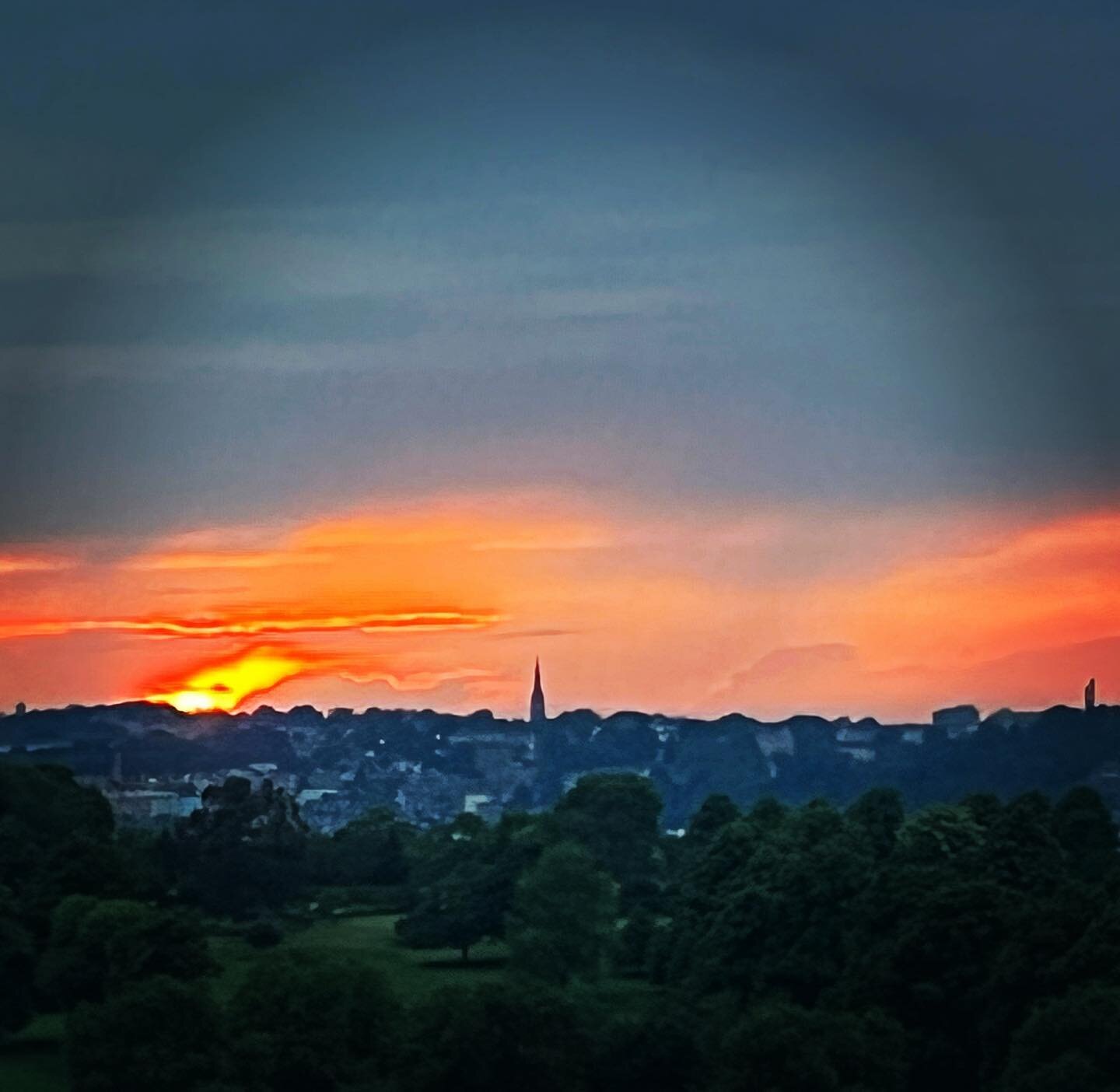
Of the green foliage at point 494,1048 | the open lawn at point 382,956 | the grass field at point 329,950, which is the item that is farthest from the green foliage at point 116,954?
the green foliage at point 494,1048

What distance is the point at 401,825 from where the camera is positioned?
12362cm

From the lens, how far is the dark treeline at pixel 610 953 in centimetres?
5094

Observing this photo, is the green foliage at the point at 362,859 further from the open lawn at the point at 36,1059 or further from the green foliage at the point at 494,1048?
the green foliage at the point at 494,1048

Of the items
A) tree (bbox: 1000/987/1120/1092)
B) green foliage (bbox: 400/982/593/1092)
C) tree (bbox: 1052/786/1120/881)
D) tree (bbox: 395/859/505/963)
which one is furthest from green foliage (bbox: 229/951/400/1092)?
tree (bbox: 395/859/505/963)

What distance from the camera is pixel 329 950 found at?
74688 mm

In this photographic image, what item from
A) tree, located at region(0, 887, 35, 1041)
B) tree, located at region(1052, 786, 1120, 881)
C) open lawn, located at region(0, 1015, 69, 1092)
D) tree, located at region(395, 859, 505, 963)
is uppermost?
tree, located at region(1052, 786, 1120, 881)

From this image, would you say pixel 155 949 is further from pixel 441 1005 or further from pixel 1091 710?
pixel 1091 710

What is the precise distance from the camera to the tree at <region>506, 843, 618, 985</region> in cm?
7406

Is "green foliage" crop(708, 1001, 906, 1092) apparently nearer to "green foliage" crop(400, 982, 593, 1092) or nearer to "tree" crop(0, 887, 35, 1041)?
"green foliage" crop(400, 982, 593, 1092)

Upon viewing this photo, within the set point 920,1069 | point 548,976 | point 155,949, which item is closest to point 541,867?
point 548,976

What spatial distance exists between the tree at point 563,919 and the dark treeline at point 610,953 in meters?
0.08

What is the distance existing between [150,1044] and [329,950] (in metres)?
21.4

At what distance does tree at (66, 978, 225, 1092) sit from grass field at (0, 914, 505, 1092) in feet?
9.88

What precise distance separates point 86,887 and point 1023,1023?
3121 centimetres
